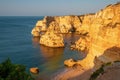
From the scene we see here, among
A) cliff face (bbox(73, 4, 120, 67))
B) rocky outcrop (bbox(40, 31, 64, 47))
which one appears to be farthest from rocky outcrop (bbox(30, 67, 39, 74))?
rocky outcrop (bbox(40, 31, 64, 47))

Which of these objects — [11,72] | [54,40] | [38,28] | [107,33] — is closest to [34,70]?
[107,33]

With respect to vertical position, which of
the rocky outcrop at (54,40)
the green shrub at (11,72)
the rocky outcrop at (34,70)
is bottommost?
the rocky outcrop at (34,70)

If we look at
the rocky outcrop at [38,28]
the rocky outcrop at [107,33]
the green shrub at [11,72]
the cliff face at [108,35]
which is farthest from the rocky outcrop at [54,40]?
the green shrub at [11,72]

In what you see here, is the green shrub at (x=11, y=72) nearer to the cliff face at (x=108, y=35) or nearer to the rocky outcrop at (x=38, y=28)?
the cliff face at (x=108, y=35)

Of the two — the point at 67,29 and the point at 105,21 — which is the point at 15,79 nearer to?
the point at 105,21

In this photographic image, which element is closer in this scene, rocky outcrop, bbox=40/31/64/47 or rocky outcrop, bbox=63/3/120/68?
rocky outcrop, bbox=63/3/120/68

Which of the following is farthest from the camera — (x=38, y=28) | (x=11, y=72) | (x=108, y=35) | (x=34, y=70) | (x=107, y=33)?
(x=38, y=28)

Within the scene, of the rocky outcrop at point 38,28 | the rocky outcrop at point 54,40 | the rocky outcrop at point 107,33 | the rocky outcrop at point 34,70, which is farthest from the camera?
the rocky outcrop at point 38,28

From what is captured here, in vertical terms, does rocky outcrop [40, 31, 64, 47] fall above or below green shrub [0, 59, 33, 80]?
below

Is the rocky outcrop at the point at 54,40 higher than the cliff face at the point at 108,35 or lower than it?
lower

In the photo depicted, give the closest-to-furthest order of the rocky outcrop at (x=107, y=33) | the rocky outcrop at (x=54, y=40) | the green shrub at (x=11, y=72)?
the green shrub at (x=11, y=72) → the rocky outcrop at (x=107, y=33) → the rocky outcrop at (x=54, y=40)

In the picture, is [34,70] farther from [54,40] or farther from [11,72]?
[54,40]

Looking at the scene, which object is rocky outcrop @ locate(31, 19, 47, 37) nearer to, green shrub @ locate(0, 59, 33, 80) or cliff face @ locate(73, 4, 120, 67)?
cliff face @ locate(73, 4, 120, 67)

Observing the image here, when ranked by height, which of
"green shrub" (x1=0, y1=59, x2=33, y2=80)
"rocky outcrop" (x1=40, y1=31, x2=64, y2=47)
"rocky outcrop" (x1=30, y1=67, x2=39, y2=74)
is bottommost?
"rocky outcrop" (x1=30, y1=67, x2=39, y2=74)
